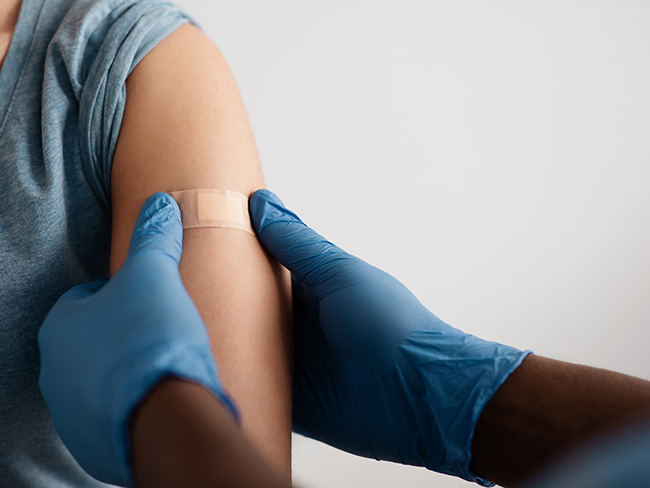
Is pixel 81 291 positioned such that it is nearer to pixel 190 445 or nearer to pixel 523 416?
pixel 190 445

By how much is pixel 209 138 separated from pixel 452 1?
108 cm

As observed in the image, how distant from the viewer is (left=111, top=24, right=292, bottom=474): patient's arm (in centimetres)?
92

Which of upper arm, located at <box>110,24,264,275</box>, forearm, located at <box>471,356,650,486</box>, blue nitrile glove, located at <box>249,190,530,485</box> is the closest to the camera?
forearm, located at <box>471,356,650,486</box>

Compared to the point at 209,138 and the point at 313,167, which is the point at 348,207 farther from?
the point at 209,138

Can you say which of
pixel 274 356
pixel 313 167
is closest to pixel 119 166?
pixel 274 356

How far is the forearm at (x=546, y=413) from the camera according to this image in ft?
2.65

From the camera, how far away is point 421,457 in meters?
0.97

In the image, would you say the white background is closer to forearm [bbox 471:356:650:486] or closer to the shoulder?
the shoulder

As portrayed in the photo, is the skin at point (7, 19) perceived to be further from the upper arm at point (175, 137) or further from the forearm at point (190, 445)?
the forearm at point (190, 445)

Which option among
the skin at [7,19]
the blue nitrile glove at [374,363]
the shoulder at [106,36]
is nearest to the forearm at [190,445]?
the blue nitrile glove at [374,363]

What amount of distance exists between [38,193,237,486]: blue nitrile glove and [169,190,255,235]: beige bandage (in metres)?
0.03

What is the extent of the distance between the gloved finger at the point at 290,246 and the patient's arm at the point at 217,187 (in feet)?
0.10

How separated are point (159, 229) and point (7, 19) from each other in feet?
2.31

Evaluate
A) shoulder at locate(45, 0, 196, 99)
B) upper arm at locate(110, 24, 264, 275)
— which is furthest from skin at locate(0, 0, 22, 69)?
A: upper arm at locate(110, 24, 264, 275)
